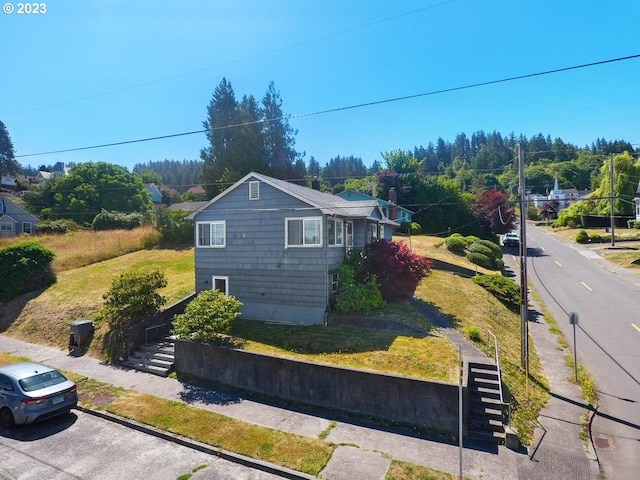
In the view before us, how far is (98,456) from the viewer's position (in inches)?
358

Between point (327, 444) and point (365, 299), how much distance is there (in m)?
7.88

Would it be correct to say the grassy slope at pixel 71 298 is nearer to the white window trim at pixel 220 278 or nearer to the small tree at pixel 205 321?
the white window trim at pixel 220 278

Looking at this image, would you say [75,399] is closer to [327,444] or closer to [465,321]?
[327,444]

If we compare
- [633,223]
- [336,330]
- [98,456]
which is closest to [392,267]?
[336,330]

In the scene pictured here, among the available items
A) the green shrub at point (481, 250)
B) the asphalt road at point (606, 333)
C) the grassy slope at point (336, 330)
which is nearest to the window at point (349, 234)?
the grassy slope at point (336, 330)

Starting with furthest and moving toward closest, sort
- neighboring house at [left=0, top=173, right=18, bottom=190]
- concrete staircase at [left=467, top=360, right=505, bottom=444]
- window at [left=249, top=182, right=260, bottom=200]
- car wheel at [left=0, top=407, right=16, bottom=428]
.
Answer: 1. neighboring house at [left=0, top=173, right=18, bottom=190]
2. window at [left=249, top=182, right=260, bottom=200]
3. car wheel at [left=0, top=407, right=16, bottom=428]
4. concrete staircase at [left=467, top=360, right=505, bottom=444]

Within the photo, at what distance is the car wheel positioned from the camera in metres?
10.3

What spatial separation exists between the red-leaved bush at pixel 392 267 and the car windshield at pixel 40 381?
44.6ft

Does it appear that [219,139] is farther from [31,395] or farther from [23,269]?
[31,395]

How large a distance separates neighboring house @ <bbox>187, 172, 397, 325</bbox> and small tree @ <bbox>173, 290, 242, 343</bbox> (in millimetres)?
3091

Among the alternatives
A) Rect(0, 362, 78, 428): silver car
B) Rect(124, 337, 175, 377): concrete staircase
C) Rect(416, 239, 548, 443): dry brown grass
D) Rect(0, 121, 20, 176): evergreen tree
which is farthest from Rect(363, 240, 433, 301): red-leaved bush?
Rect(0, 121, 20, 176): evergreen tree

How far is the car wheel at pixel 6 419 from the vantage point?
10.3 meters

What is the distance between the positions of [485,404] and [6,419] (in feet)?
47.0

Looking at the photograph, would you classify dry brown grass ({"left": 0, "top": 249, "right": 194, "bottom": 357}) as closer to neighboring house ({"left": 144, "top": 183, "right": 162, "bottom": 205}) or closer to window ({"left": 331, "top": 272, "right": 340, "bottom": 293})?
window ({"left": 331, "top": 272, "right": 340, "bottom": 293})
